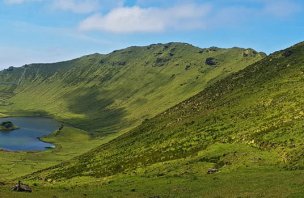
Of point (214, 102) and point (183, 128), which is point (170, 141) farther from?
point (214, 102)

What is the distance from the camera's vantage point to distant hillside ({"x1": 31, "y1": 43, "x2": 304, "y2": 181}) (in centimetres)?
7519

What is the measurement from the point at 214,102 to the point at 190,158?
68.4 meters

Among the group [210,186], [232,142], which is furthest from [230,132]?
[210,186]

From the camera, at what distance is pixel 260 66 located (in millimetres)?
177000

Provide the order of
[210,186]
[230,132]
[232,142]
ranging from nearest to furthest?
[210,186], [232,142], [230,132]

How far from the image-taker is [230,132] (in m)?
99.9

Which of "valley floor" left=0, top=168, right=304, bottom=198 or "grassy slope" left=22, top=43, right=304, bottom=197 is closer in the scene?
"valley floor" left=0, top=168, right=304, bottom=198

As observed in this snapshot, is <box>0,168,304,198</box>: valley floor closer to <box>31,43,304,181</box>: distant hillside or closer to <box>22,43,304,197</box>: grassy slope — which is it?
<box>22,43,304,197</box>: grassy slope

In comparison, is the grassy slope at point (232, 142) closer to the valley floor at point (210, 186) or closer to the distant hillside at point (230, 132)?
the distant hillside at point (230, 132)

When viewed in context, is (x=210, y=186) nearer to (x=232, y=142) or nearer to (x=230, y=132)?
(x=232, y=142)

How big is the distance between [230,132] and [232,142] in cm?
1069

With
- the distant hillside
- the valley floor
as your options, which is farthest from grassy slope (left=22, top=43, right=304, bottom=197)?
the valley floor

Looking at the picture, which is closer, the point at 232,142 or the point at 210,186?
the point at 210,186

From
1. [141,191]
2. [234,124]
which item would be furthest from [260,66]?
[141,191]
